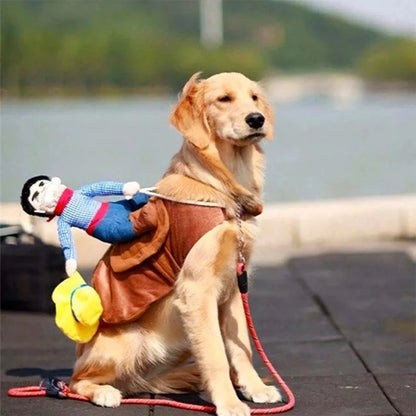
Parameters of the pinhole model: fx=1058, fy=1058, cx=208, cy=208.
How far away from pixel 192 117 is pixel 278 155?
20.5 meters

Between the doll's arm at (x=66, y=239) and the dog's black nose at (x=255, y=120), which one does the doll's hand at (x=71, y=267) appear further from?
the dog's black nose at (x=255, y=120)

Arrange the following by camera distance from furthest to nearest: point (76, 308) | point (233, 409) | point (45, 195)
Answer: point (45, 195) < point (76, 308) < point (233, 409)

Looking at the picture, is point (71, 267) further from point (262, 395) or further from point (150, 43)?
point (150, 43)

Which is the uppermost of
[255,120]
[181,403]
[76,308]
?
[255,120]

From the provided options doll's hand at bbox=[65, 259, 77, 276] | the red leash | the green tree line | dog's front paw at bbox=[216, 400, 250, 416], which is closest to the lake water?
the red leash

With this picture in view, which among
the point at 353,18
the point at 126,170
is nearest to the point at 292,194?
the point at 126,170

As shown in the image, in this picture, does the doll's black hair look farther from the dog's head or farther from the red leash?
the red leash

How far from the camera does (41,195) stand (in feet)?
16.4

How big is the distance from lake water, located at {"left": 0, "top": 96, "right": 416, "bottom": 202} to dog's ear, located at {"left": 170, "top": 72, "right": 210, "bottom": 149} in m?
11.1

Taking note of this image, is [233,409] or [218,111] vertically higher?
[218,111]

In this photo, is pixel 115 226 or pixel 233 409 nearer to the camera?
pixel 233 409

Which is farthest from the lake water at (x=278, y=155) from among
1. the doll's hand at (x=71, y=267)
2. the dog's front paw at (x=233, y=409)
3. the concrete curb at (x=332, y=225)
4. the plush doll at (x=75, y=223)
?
the dog's front paw at (x=233, y=409)

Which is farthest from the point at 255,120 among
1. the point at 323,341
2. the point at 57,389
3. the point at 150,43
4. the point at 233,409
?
the point at 150,43

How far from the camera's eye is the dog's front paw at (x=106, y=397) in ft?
16.5
